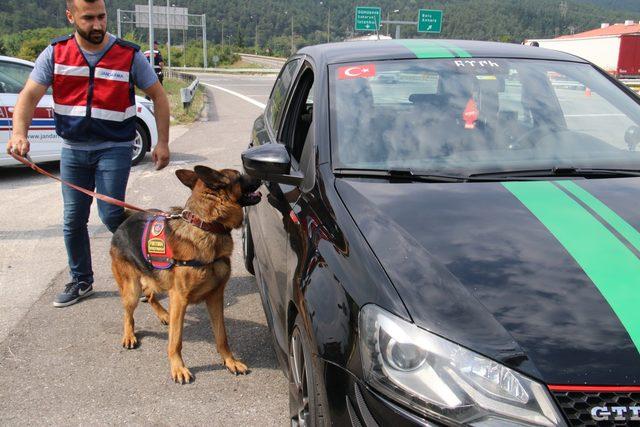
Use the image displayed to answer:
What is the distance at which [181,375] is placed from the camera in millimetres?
3307

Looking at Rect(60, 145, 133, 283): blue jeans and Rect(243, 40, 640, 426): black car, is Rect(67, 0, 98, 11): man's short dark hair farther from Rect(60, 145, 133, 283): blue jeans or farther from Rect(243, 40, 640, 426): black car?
Rect(243, 40, 640, 426): black car

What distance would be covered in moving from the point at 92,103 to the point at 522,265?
3.06m

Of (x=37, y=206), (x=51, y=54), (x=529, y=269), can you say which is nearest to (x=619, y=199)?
(x=529, y=269)

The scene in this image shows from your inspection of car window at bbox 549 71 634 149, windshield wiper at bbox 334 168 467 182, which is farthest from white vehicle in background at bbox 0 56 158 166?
windshield wiper at bbox 334 168 467 182

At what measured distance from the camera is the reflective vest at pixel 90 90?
386 centimetres

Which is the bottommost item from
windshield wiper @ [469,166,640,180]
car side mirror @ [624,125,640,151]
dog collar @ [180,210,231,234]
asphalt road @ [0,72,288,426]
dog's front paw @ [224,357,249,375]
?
asphalt road @ [0,72,288,426]

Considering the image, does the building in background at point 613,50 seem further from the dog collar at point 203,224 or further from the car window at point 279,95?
the dog collar at point 203,224

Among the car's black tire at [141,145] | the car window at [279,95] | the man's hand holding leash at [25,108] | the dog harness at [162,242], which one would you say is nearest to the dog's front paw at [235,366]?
the dog harness at [162,242]

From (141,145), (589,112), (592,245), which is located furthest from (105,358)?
(141,145)

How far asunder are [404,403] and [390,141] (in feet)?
4.62

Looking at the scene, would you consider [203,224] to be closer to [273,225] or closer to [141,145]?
[273,225]

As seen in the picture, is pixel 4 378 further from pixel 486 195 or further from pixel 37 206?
pixel 37 206

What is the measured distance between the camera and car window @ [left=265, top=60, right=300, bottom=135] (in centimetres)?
374

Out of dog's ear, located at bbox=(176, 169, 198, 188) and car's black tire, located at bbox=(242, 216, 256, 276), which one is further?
car's black tire, located at bbox=(242, 216, 256, 276)
